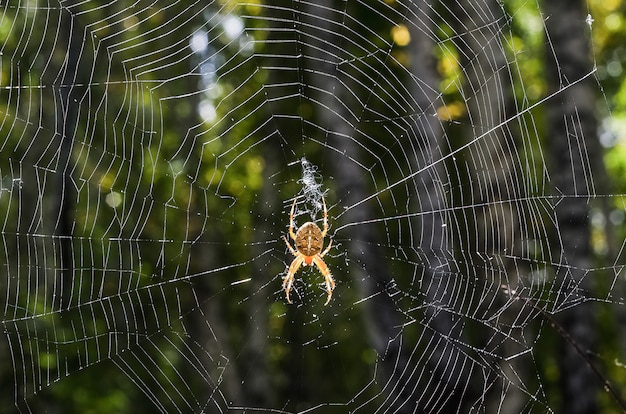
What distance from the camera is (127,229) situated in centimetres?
1639

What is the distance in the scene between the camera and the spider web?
23.3 ft

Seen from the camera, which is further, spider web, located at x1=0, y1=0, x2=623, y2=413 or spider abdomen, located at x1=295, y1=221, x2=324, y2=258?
spider web, located at x1=0, y1=0, x2=623, y2=413

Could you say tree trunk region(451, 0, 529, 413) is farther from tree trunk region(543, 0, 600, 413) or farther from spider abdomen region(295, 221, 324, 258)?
spider abdomen region(295, 221, 324, 258)

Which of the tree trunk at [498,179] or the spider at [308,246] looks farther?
the tree trunk at [498,179]

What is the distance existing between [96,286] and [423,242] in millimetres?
9502

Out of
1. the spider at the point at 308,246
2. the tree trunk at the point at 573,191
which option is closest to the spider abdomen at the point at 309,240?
the spider at the point at 308,246

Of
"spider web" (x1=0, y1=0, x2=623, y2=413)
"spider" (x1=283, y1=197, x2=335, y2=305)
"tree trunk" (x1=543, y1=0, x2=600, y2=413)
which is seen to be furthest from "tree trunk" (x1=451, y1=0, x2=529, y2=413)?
"spider" (x1=283, y1=197, x2=335, y2=305)

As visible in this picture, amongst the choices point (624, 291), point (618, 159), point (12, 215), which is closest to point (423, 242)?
point (624, 291)

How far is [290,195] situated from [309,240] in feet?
19.1

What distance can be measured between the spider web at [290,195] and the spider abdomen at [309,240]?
0.24 metres

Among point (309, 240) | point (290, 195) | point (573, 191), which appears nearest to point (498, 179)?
point (573, 191)

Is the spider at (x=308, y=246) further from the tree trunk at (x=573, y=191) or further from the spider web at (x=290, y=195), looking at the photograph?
the tree trunk at (x=573, y=191)

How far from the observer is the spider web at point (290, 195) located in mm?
7090

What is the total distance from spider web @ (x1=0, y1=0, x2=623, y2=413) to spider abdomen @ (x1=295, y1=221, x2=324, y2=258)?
24 cm
